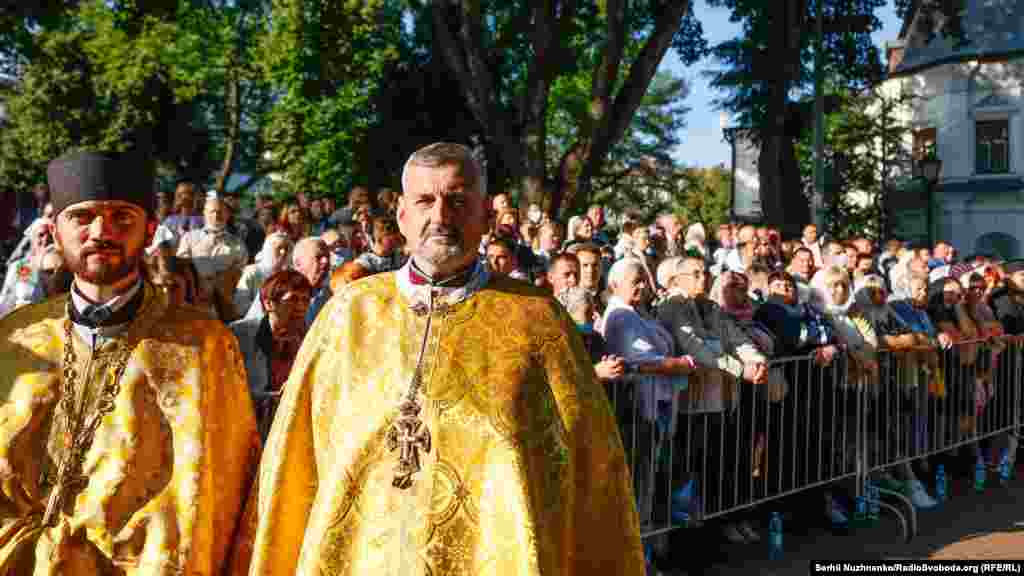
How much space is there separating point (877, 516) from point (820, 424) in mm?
1085

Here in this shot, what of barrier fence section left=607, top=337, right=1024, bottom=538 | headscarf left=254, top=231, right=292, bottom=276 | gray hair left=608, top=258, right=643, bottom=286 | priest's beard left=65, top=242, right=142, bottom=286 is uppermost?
headscarf left=254, top=231, right=292, bottom=276

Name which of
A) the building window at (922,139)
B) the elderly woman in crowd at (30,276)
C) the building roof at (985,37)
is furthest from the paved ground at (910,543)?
A: the building window at (922,139)

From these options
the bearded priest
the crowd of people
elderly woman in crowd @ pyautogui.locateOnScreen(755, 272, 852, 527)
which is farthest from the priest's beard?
elderly woman in crowd @ pyautogui.locateOnScreen(755, 272, 852, 527)

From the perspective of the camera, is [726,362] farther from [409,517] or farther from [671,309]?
[409,517]

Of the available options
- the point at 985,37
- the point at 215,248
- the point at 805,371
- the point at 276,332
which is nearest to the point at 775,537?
the point at 805,371

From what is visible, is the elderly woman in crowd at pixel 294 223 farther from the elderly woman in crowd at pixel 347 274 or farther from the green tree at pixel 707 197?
the green tree at pixel 707 197

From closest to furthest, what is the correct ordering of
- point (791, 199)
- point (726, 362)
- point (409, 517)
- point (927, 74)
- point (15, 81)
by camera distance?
point (409, 517), point (726, 362), point (791, 199), point (15, 81), point (927, 74)

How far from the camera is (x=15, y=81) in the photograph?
124 feet

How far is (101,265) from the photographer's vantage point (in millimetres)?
3508

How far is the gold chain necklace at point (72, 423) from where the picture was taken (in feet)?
11.2

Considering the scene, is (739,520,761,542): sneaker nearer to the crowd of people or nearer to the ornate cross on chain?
the crowd of people

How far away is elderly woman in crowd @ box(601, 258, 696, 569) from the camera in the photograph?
729 cm

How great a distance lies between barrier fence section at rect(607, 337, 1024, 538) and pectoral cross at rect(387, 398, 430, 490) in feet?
12.3

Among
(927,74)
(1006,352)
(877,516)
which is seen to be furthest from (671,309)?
(927,74)
